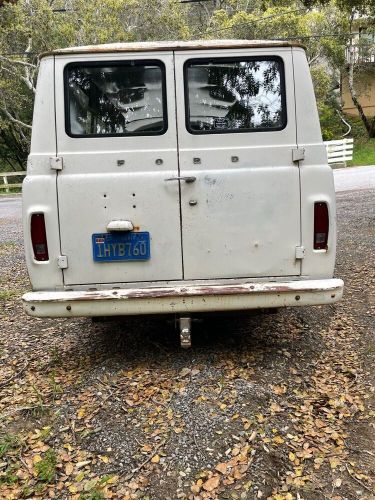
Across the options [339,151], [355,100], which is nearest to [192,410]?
[339,151]

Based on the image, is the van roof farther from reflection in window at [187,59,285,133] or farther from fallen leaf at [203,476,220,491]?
fallen leaf at [203,476,220,491]

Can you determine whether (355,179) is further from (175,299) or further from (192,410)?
(192,410)

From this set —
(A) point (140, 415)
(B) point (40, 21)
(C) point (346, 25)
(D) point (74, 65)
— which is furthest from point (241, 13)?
(A) point (140, 415)

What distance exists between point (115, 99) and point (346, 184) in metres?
14.1

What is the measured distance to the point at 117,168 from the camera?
3572mm

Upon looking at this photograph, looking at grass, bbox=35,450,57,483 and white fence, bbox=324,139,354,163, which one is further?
white fence, bbox=324,139,354,163

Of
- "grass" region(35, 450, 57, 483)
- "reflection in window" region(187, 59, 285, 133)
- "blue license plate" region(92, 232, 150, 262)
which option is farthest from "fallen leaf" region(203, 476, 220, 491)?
"reflection in window" region(187, 59, 285, 133)

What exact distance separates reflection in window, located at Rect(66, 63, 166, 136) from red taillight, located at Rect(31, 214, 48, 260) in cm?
68

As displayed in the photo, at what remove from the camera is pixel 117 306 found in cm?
355

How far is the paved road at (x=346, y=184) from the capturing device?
604 inches

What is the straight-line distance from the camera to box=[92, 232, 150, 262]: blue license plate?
3.59 metres

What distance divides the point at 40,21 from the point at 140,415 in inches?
833

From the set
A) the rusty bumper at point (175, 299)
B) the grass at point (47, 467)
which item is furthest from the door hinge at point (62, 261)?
the grass at point (47, 467)

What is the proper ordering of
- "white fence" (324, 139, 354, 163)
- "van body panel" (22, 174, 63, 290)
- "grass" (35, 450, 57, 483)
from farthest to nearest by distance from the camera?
"white fence" (324, 139, 354, 163), "van body panel" (22, 174, 63, 290), "grass" (35, 450, 57, 483)
